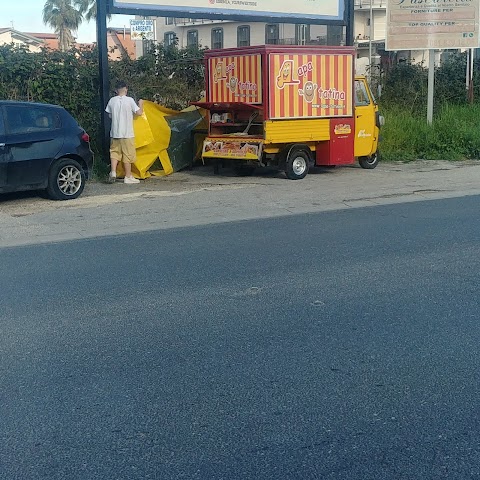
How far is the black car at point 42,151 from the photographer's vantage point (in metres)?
11.4

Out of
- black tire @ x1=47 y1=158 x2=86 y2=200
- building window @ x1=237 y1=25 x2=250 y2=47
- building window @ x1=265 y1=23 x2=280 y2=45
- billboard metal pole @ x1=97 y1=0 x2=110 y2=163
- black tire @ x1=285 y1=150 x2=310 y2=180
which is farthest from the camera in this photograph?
building window @ x1=237 y1=25 x2=250 y2=47

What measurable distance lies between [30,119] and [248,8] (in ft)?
20.6

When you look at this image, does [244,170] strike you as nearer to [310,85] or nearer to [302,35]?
[310,85]

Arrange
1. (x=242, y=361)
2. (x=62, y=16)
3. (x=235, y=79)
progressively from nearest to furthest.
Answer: (x=242, y=361), (x=235, y=79), (x=62, y=16)

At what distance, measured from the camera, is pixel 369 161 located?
1609 cm

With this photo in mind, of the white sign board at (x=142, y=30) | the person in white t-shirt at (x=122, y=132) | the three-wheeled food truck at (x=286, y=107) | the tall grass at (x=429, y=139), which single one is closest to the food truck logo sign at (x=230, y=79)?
the three-wheeled food truck at (x=286, y=107)

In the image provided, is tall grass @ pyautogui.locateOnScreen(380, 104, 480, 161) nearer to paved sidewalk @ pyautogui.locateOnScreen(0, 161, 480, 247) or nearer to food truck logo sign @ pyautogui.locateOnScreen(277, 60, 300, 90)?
paved sidewalk @ pyautogui.locateOnScreen(0, 161, 480, 247)

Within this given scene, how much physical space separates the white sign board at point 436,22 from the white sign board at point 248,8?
93.8 inches

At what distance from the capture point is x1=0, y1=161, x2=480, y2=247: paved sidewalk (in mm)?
10438

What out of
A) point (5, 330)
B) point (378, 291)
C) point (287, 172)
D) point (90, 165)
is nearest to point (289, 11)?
point (287, 172)

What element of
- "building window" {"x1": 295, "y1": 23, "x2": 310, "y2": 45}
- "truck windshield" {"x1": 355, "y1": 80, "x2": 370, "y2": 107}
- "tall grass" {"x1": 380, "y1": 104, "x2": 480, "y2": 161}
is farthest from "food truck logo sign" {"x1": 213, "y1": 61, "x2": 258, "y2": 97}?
"building window" {"x1": 295, "y1": 23, "x2": 310, "y2": 45}

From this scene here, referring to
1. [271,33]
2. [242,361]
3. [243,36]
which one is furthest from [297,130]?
→ [243,36]

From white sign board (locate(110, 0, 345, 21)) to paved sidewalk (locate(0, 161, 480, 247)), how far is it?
323 centimetres

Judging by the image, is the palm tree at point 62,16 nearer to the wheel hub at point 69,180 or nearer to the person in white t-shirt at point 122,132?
the person in white t-shirt at point 122,132
